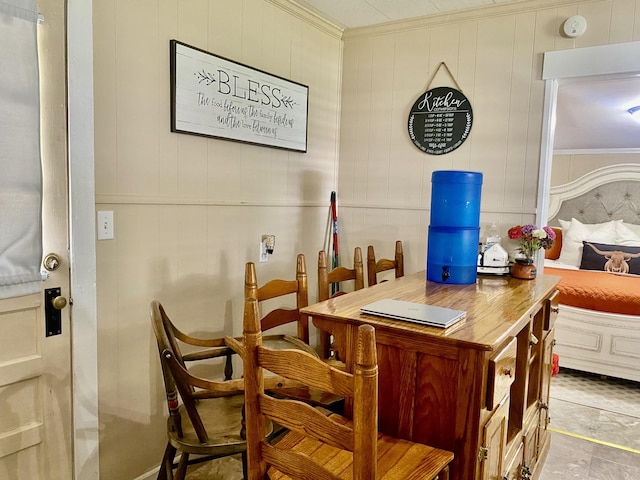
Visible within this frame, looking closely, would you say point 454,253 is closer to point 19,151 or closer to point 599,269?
point 19,151

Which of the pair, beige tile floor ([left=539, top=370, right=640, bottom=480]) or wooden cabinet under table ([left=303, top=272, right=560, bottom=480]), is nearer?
wooden cabinet under table ([left=303, top=272, right=560, bottom=480])

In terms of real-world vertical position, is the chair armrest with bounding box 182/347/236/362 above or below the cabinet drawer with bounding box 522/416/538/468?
above

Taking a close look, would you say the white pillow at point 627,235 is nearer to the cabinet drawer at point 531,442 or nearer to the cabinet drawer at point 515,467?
the cabinet drawer at point 531,442

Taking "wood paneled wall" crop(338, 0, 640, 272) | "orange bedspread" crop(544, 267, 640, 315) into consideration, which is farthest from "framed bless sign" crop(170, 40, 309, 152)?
"orange bedspread" crop(544, 267, 640, 315)

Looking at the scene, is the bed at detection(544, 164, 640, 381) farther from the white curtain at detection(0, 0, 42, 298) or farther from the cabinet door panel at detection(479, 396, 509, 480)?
the white curtain at detection(0, 0, 42, 298)

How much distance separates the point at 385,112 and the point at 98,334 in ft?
7.31

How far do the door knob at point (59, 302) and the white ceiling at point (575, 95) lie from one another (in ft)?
6.82

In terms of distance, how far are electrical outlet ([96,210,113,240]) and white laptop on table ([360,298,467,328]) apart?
1.05 meters

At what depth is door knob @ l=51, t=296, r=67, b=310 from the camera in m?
1.62

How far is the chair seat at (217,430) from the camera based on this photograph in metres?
1.60

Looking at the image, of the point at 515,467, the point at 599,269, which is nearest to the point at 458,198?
the point at 515,467

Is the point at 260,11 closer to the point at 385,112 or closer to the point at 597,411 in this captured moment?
the point at 385,112

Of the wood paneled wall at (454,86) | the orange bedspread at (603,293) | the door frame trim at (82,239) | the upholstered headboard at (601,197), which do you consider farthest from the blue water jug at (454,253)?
the upholstered headboard at (601,197)

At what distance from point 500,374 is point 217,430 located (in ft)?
3.34
